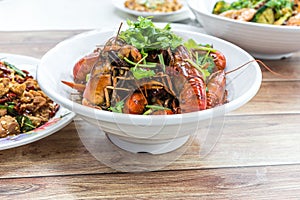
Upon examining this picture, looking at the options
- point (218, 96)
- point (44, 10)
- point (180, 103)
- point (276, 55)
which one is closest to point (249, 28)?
point (276, 55)

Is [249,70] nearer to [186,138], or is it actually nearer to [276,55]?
[186,138]

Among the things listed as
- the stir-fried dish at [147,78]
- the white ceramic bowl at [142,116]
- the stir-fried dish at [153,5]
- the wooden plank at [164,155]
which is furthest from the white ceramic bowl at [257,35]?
the stir-fried dish at [153,5]

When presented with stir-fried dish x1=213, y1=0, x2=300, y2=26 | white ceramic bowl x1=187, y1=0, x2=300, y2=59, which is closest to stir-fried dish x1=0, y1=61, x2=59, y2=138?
white ceramic bowl x1=187, y1=0, x2=300, y2=59

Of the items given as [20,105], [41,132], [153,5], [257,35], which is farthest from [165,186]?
[153,5]

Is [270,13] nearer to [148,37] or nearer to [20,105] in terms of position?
[148,37]

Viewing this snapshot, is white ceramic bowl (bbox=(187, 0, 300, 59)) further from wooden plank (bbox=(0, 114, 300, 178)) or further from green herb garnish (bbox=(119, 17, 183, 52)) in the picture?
green herb garnish (bbox=(119, 17, 183, 52))

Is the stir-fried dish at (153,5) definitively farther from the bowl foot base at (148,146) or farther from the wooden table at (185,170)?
the bowl foot base at (148,146)
